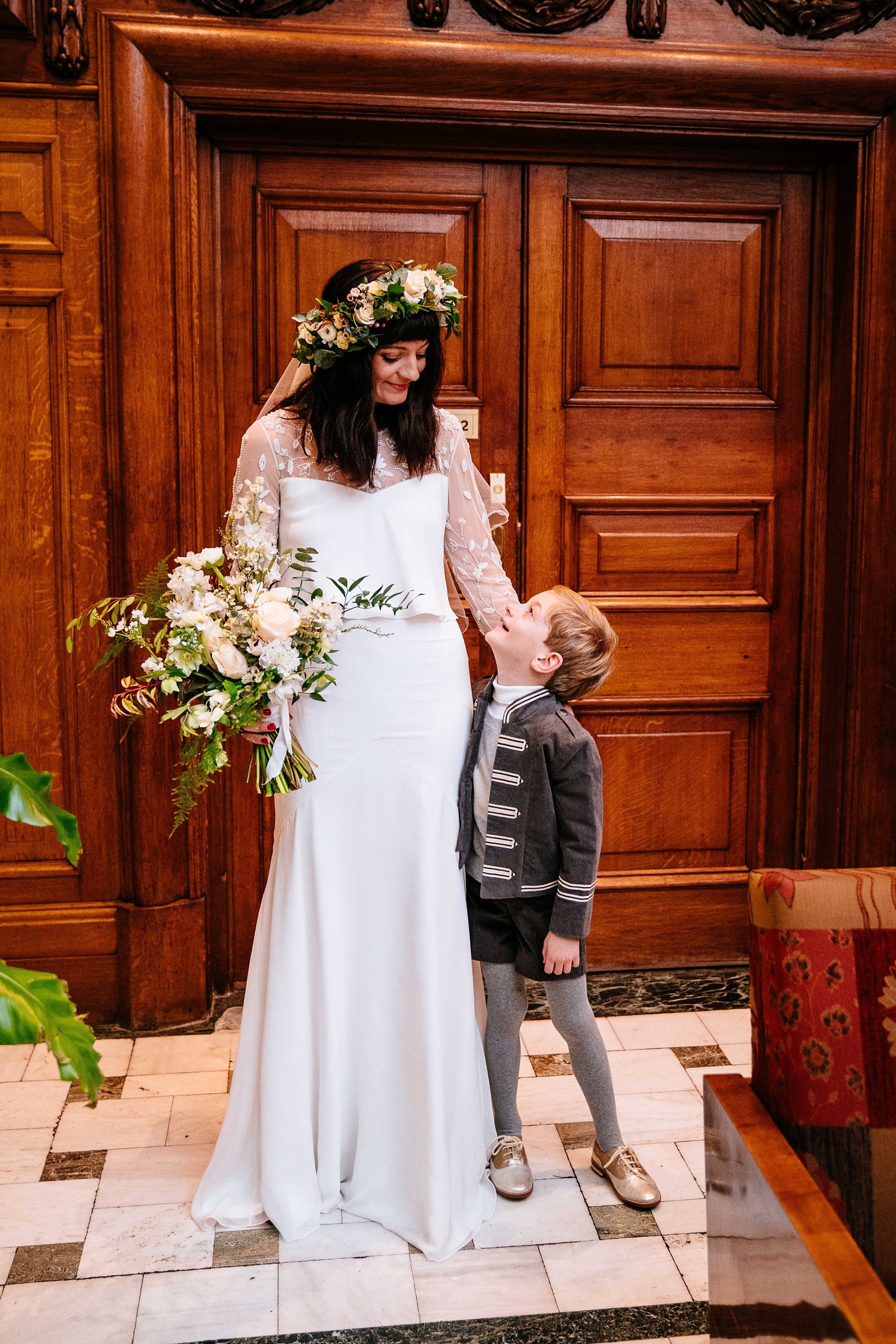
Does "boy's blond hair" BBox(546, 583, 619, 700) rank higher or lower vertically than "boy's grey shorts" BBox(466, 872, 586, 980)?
higher

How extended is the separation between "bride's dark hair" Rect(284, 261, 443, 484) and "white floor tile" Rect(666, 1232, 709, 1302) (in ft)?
5.26

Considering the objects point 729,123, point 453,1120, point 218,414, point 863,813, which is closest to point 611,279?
point 729,123

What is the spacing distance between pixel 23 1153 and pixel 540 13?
3108 millimetres

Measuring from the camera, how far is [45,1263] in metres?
2.37

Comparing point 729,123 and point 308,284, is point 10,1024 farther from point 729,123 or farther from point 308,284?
point 729,123

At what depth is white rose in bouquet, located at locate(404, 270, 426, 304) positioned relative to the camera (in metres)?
2.33

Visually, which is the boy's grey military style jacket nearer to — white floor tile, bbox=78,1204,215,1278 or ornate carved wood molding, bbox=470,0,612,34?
white floor tile, bbox=78,1204,215,1278

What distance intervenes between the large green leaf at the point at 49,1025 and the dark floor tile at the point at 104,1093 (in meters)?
1.75

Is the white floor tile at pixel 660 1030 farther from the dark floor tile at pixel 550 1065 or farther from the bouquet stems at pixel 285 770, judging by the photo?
the bouquet stems at pixel 285 770

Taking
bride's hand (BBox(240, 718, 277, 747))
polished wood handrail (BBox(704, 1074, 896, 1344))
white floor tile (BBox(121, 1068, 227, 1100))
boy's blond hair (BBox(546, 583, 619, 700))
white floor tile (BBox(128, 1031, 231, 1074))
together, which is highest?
boy's blond hair (BBox(546, 583, 619, 700))

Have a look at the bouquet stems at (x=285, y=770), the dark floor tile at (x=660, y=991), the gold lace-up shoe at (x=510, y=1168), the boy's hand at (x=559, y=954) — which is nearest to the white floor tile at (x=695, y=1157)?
the gold lace-up shoe at (x=510, y=1168)

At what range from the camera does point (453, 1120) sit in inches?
96.2

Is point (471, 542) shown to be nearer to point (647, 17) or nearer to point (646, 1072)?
point (646, 1072)
